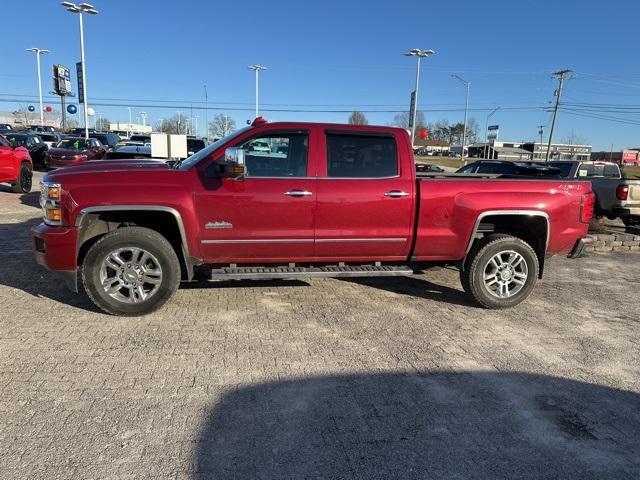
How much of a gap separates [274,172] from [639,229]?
10016 mm

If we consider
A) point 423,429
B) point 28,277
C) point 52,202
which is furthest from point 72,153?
point 423,429

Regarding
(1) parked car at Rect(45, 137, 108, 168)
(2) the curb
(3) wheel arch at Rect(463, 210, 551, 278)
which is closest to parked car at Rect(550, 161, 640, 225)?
(2) the curb

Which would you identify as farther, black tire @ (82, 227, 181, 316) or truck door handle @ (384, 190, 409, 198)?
truck door handle @ (384, 190, 409, 198)

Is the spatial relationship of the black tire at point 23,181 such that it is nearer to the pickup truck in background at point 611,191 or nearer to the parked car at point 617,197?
the pickup truck in background at point 611,191

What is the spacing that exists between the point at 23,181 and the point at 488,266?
13363 millimetres

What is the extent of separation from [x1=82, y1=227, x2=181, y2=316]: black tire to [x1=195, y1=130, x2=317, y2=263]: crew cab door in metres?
0.38

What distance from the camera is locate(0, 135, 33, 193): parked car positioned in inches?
508

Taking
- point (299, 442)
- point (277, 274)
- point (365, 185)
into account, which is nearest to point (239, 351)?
point (277, 274)

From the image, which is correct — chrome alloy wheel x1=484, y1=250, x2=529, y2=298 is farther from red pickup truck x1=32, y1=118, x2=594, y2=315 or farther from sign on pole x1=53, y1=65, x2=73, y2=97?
sign on pole x1=53, y1=65, x2=73, y2=97

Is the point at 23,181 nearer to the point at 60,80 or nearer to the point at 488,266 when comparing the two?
the point at 488,266

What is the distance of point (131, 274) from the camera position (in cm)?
483

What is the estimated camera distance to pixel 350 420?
3232 mm

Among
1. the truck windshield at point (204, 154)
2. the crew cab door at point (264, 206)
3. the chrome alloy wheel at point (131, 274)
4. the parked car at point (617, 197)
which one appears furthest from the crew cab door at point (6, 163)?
the parked car at point (617, 197)

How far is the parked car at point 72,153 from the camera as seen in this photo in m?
20.1
